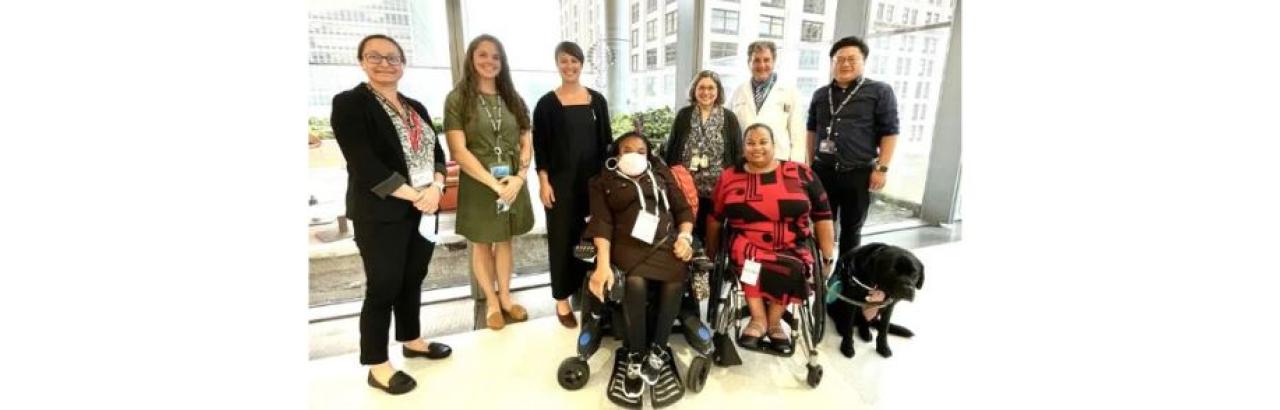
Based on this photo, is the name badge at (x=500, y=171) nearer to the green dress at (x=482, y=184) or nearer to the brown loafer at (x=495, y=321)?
the green dress at (x=482, y=184)

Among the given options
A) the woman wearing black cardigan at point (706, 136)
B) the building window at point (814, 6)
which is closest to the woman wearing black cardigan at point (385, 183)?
the woman wearing black cardigan at point (706, 136)

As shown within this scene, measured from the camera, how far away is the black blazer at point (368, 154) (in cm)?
158

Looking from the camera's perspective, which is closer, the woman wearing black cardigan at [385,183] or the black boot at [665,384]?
the woman wearing black cardigan at [385,183]

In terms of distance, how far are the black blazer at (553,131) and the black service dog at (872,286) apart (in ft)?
4.12

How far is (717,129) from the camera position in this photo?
2.24 metres

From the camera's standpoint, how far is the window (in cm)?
361

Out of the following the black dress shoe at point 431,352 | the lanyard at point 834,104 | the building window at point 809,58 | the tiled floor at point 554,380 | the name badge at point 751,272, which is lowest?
the tiled floor at point 554,380

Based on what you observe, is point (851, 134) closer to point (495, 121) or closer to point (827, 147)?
point (827, 147)

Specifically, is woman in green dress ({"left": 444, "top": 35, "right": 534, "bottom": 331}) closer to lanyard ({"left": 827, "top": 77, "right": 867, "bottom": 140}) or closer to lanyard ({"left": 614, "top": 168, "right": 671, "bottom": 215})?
lanyard ({"left": 614, "top": 168, "right": 671, "bottom": 215})

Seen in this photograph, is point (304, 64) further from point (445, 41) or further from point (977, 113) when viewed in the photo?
point (445, 41)

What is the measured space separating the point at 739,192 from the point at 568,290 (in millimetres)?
1059

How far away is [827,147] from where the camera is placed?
7.96 feet

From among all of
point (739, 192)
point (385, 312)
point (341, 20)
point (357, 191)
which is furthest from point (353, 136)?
point (739, 192)

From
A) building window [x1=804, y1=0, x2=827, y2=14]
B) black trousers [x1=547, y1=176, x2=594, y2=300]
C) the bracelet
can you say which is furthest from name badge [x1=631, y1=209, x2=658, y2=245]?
building window [x1=804, y1=0, x2=827, y2=14]
